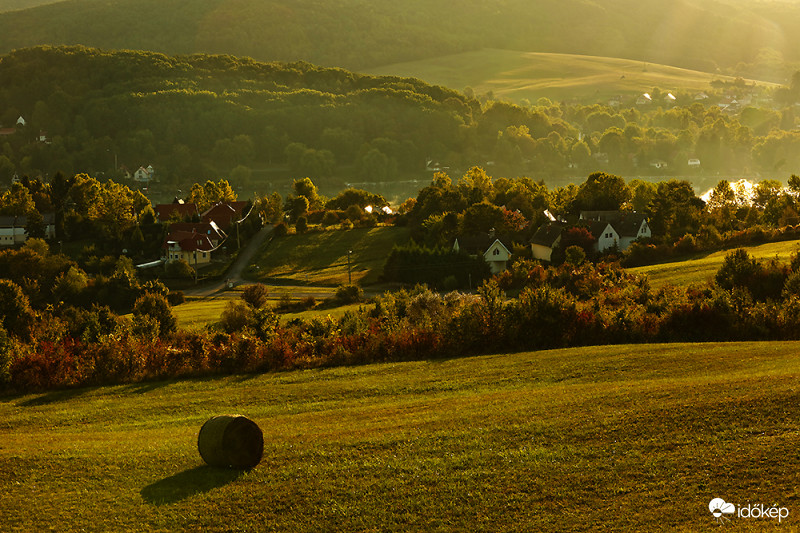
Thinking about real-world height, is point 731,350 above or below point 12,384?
below

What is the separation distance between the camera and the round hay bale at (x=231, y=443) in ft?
47.6

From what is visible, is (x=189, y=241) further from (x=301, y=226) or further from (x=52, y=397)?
(x=52, y=397)

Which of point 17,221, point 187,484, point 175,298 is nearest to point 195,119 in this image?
point 17,221

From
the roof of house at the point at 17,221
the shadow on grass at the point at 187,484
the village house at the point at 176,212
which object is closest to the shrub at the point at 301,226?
the village house at the point at 176,212

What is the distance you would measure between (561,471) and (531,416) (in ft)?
9.31

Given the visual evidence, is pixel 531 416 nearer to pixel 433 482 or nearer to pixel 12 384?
pixel 433 482

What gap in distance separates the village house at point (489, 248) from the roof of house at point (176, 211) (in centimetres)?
3407

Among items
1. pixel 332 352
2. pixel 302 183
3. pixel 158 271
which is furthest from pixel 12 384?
pixel 302 183

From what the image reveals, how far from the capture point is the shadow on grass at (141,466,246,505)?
1363 centimetres

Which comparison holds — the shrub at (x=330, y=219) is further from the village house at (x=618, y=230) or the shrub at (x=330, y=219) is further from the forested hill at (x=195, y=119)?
the forested hill at (x=195, y=119)

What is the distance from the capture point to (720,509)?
39.9ft

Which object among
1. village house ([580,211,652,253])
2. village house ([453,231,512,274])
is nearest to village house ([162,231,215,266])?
village house ([453,231,512,274])

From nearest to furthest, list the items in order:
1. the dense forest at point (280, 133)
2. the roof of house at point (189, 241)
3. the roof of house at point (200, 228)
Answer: the roof of house at point (189, 241) < the roof of house at point (200, 228) < the dense forest at point (280, 133)

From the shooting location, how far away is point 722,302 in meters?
26.8
